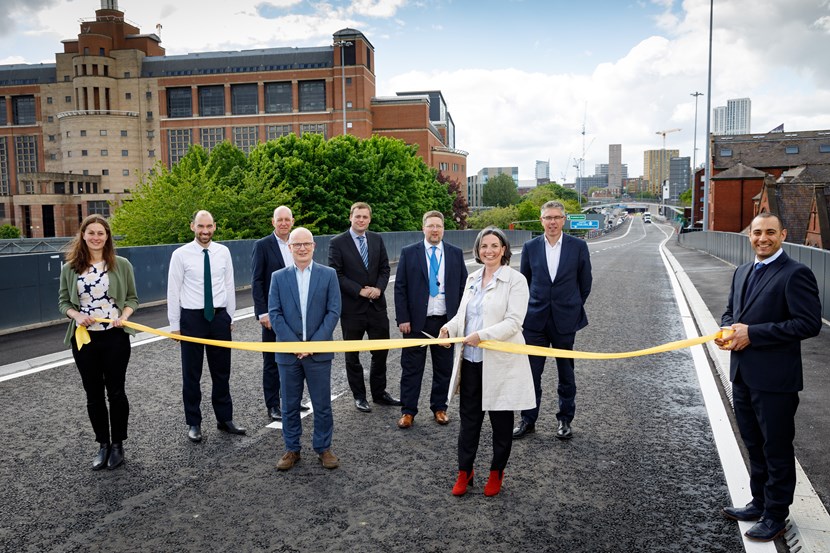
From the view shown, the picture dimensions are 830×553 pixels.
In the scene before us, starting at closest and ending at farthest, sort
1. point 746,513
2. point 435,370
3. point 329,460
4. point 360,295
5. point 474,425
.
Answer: point 746,513, point 474,425, point 329,460, point 435,370, point 360,295

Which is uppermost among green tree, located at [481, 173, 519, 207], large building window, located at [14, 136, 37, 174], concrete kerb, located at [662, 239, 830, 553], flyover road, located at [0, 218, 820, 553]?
large building window, located at [14, 136, 37, 174]

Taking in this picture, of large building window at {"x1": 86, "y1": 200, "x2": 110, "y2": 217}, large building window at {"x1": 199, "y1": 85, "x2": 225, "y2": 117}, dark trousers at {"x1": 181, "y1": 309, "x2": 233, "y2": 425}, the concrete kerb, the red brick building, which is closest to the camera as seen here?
the concrete kerb

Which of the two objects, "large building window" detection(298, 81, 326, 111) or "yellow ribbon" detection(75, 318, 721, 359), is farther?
"large building window" detection(298, 81, 326, 111)

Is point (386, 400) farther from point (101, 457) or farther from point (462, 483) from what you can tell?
point (101, 457)

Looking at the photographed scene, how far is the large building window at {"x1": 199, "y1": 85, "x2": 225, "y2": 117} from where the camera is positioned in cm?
10356

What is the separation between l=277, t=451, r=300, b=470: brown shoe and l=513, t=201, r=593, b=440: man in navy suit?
6.47ft

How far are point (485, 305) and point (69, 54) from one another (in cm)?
12507

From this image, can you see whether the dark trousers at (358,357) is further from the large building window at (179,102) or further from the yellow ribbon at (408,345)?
the large building window at (179,102)

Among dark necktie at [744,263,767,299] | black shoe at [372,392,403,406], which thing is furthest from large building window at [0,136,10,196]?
dark necktie at [744,263,767,299]

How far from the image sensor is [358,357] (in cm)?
697

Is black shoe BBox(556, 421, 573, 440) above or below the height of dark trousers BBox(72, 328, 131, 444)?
below

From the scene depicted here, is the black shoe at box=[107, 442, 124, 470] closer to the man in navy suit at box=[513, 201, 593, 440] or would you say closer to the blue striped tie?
the blue striped tie

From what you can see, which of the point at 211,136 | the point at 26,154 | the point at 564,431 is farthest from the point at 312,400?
the point at 26,154

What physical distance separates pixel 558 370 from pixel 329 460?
2.23 meters
